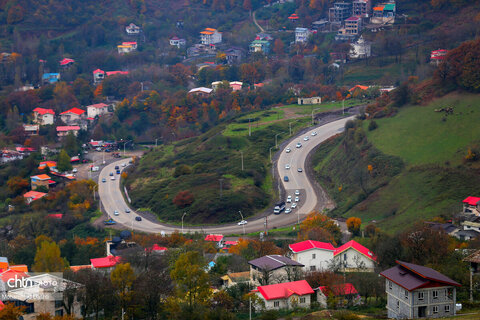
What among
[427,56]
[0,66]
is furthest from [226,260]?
[0,66]

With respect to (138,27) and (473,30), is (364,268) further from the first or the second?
(138,27)

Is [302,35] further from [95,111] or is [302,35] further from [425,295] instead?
[425,295]

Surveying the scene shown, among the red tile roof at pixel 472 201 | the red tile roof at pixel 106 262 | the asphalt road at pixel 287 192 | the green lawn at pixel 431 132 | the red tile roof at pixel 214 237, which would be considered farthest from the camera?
the asphalt road at pixel 287 192

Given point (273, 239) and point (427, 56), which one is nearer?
point (273, 239)

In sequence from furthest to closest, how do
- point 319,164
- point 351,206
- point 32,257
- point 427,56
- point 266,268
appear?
point 427,56
point 319,164
point 351,206
point 32,257
point 266,268

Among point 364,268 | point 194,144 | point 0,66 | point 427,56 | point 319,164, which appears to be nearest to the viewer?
point 364,268

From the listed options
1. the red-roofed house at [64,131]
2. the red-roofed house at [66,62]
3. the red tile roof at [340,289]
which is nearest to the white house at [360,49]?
the red-roofed house at [64,131]

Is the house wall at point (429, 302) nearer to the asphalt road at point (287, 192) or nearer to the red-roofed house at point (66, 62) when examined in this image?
Result: the asphalt road at point (287, 192)
